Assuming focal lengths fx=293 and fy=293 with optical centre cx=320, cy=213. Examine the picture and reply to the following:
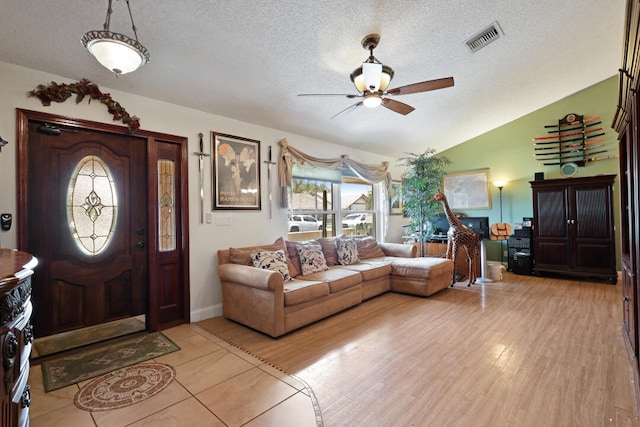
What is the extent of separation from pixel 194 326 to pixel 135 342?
568mm

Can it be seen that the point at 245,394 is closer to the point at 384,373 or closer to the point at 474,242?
the point at 384,373

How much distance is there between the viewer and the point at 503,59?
3.63 meters

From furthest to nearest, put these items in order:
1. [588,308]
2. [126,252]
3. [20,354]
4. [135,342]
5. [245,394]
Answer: [588,308], [126,252], [135,342], [245,394], [20,354]

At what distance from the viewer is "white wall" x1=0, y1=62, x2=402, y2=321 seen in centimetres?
237

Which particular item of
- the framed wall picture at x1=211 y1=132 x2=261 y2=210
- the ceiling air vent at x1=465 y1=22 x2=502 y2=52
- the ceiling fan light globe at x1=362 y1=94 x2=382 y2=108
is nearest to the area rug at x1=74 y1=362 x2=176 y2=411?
the framed wall picture at x1=211 y1=132 x2=261 y2=210

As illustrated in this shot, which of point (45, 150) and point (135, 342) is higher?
point (45, 150)

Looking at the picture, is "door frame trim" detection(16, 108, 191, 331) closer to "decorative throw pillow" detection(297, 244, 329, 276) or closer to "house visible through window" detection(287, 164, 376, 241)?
"decorative throw pillow" detection(297, 244, 329, 276)

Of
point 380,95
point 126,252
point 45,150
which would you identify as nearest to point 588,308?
point 380,95

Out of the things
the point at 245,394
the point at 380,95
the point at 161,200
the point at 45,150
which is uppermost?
the point at 380,95

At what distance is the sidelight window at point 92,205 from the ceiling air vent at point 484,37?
402cm

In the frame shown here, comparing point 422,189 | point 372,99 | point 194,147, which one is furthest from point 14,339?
point 422,189

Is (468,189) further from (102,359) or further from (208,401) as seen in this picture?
(102,359)

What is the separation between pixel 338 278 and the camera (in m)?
3.43

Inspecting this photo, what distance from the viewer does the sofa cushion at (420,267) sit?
4.05m
